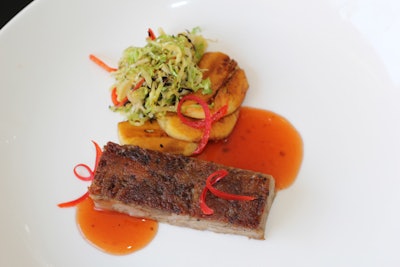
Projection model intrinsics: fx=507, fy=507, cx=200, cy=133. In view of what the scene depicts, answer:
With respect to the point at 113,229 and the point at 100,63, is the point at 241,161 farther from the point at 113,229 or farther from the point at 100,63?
the point at 100,63

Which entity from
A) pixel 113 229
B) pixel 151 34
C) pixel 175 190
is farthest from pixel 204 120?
pixel 113 229

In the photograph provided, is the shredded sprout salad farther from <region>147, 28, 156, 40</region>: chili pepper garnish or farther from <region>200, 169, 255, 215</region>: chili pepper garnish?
<region>200, 169, 255, 215</region>: chili pepper garnish

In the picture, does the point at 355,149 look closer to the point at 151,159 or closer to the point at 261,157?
the point at 261,157

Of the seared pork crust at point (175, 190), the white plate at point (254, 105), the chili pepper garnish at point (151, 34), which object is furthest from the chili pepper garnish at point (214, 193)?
the chili pepper garnish at point (151, 34)

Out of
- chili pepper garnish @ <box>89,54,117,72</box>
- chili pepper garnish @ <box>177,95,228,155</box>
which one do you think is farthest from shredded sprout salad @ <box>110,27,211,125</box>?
chili pepper garnish @ <box>89,54,117,72</box>

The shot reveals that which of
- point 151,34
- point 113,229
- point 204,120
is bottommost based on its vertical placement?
point 113,229

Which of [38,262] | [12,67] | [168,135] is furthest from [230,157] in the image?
[12,67]
